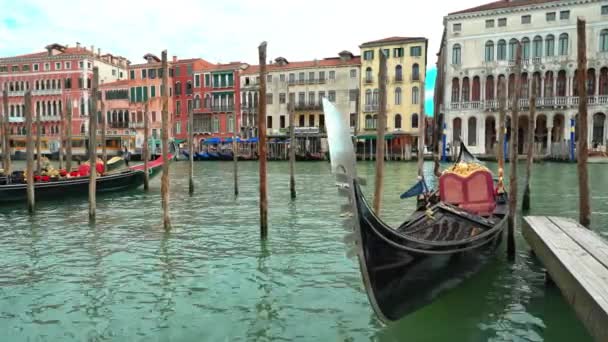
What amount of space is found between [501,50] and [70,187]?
82.2ft

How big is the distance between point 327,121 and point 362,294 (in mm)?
2400

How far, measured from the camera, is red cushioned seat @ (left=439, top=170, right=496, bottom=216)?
6.11 metres

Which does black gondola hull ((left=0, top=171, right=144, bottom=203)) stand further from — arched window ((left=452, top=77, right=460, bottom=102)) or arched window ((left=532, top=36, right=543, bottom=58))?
arched window ((left=532, top=36, right=543, bottom=58))

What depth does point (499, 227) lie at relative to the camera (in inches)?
191

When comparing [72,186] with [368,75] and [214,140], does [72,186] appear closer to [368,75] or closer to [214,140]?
[368,75]

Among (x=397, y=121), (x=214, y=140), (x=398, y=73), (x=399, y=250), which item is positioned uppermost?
(x=398, y=73)

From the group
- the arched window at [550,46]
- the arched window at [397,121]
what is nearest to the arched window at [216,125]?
the arched window at [397,121]

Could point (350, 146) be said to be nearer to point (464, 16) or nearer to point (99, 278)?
point (99, 278)

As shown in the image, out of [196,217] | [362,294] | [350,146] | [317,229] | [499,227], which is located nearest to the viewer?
[350,146]

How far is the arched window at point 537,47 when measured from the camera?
27203 millimetres

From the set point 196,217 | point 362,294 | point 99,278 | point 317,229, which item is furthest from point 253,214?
point 362,294

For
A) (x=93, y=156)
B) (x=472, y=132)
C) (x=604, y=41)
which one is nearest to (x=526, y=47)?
(x=604, y=41)

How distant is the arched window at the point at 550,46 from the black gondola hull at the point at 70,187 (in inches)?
940

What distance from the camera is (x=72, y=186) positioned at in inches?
465
